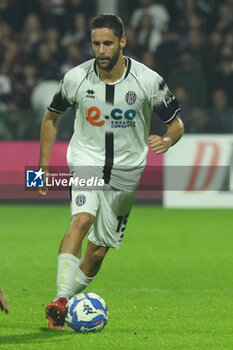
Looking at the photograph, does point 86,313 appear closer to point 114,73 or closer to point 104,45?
point 114,73

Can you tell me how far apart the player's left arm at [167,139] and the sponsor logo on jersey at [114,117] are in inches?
11.2

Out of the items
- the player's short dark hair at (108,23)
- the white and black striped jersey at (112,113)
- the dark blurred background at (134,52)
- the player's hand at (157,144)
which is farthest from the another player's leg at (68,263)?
the dark blurred background at (134,52)

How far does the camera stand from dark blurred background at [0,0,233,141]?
15383 mm

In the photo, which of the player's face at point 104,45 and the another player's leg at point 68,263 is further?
the player's face at point 104,45

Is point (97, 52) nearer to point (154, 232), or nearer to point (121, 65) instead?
point (121, 65)

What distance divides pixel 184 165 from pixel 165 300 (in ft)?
25.1

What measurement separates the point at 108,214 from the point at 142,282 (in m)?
2.37

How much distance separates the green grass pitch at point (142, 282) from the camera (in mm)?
6102

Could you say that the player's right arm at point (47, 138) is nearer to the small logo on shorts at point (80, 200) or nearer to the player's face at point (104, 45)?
the small logo on shorts at point (80, 200)

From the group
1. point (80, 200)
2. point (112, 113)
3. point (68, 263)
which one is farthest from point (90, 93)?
point (68, 263)

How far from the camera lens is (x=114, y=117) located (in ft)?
21.4

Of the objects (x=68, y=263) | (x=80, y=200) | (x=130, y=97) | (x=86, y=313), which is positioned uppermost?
(x=130, y=97)

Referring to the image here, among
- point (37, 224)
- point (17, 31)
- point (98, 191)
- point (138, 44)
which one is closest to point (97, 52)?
point (98, 191)

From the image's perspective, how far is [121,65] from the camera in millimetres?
6617
